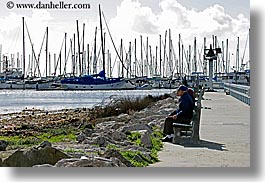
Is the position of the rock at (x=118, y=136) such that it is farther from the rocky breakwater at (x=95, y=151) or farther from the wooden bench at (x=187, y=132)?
the wooden bench at (x=187, y=132)

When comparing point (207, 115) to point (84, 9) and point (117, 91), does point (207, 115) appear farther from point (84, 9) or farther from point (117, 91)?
point (117, 91)

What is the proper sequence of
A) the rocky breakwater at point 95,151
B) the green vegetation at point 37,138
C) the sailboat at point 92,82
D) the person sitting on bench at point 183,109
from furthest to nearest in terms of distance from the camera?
the sailboat at point 92,82 < the green vegetation at point 37,138 < the person sitting on bench at point 183,109 < the rocky breakwater at point 95,151

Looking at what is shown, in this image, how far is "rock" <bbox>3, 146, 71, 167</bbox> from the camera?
9664mm

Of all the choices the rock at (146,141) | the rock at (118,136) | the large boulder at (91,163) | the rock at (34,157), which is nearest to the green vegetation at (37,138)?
the rock at (118,136)

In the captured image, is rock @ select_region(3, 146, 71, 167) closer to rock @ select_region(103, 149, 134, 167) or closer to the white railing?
rock @ select_region(103, 149, 134, 167)

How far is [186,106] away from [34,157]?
11.7ft

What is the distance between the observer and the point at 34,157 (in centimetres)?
974

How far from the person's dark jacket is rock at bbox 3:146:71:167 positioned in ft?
10.1

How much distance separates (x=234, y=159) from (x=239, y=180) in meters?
0.91

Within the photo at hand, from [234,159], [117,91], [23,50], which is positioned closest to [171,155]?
[234,159]

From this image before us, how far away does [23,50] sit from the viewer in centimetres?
1622

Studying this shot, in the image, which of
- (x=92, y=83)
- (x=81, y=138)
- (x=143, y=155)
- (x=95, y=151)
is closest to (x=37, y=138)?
(x=81, y=138)

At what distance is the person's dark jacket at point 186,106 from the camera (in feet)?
39.8

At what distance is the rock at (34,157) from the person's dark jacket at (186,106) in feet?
10.1
